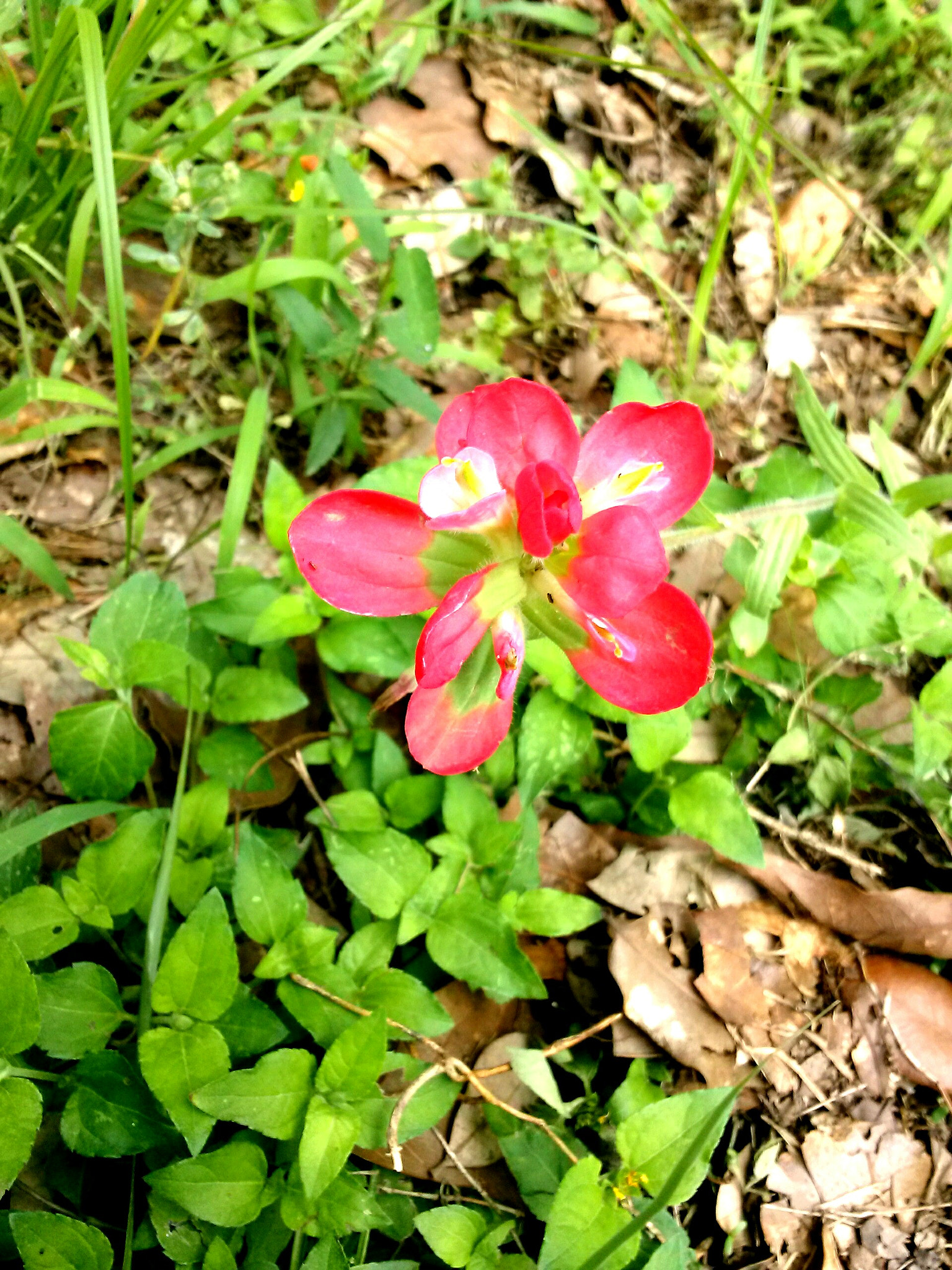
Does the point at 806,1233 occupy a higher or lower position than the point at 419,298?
lower

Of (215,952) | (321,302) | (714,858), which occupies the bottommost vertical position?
(714,858)

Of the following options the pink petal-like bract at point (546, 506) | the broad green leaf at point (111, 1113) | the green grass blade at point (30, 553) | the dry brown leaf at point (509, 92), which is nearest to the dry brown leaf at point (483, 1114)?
the broad green leaf at point (111, 1113)

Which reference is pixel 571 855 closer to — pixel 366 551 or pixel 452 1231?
pixel 452 1231

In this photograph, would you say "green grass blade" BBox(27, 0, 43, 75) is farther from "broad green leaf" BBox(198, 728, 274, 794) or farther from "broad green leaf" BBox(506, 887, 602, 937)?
"broad green leaf" BBox(506, 887, 602, 937)

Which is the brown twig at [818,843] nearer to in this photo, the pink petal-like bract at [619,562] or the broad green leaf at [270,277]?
the pink petal-like bract at [619,562]

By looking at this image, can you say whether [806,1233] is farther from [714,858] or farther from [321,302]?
[321,302]

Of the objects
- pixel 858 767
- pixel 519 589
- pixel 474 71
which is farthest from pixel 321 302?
pixel 858 767
